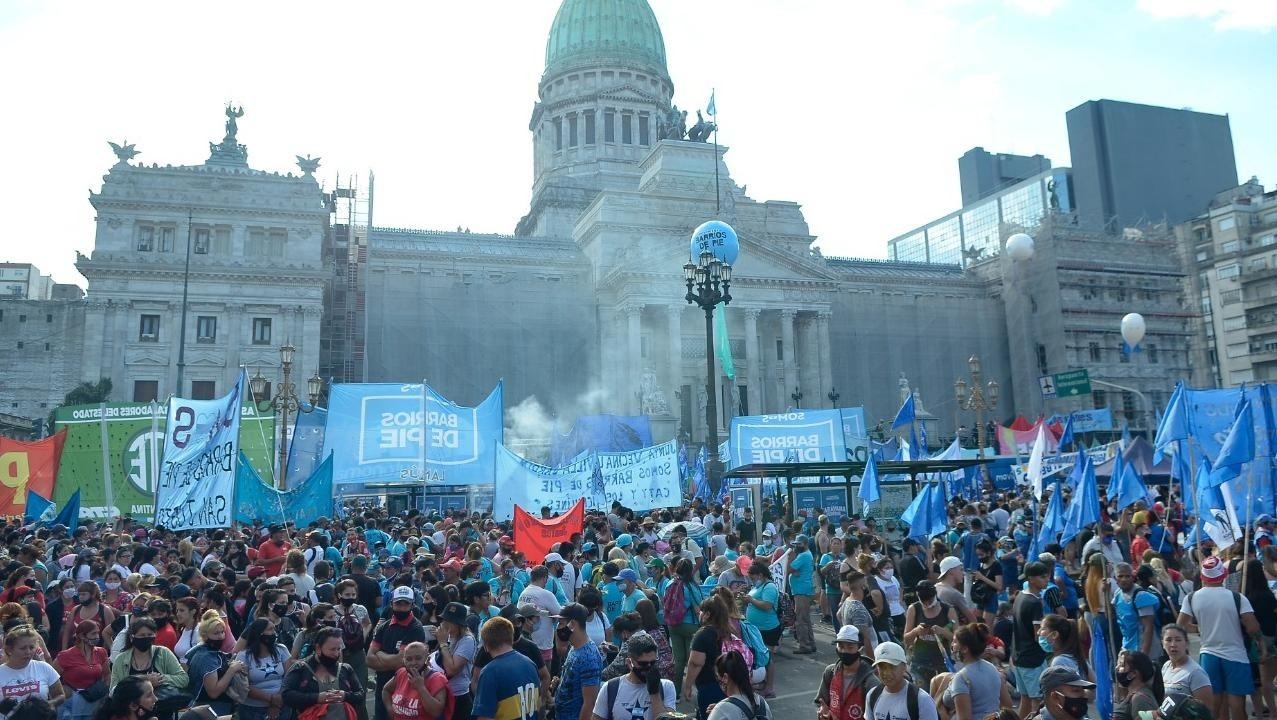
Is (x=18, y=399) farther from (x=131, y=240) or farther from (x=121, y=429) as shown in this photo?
(x=121, y=429)

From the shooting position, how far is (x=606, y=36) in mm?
75750

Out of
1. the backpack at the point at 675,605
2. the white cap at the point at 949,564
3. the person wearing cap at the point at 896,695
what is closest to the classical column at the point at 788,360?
the backpack at the point at 675,605

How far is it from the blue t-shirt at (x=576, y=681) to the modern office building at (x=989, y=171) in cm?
12636

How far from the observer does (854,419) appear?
3080 centimetres

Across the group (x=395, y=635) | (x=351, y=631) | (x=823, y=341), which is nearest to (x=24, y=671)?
(x=351, y=631)

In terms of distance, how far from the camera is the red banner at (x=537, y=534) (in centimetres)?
1512

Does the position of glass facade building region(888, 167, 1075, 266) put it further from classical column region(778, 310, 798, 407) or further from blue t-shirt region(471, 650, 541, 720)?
blue t-shirt region(471, 650, 541, 720)

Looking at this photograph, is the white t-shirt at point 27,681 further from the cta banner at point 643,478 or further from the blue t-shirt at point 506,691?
the cta banner at point 643,478

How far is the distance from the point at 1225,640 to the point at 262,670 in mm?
8407

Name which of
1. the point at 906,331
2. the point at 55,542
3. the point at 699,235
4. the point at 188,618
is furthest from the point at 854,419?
the point at 906,331

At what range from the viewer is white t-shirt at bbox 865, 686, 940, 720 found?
660cm

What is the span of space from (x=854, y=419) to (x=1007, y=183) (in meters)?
105

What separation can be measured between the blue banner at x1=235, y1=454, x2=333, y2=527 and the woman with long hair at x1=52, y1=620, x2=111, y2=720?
8858 millimetres

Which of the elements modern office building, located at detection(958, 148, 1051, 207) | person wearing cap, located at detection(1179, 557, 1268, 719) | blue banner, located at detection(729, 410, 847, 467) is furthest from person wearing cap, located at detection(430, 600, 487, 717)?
modern office building, located at detection(958, 148, 1051, 207)
